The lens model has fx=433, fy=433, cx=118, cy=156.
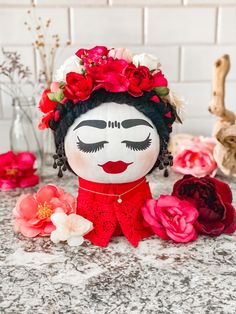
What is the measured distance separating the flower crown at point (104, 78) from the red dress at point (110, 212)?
5.2 inches

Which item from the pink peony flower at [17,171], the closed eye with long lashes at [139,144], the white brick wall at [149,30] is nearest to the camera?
the closed eye with long lashes at [139,144]

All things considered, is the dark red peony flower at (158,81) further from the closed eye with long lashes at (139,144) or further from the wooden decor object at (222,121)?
the wooden decor object at (222,121)

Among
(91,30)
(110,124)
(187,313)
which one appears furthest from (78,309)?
(91,30)

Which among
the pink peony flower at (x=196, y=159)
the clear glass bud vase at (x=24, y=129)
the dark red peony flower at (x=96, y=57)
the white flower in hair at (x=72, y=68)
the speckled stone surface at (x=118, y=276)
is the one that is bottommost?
the speckled stone surface at (x=118, y=276)

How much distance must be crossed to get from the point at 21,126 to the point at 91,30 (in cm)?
28

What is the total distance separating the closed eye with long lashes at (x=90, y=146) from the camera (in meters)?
0.61

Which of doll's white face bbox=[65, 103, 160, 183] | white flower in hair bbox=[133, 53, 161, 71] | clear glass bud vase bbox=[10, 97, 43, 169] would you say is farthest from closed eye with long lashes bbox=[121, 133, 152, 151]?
clear glass bud vase bbox=[10, 97, 43, 169]

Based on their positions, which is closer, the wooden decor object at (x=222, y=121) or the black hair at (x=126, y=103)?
the black hair at (x=126, y=103)

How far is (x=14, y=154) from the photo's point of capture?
950mm

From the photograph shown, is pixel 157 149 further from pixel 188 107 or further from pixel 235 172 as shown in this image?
pixel 188 107

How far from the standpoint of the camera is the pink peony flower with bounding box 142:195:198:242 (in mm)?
663

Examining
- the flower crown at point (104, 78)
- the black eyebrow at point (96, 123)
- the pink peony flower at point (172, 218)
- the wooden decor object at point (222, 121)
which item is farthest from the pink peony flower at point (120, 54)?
the wooden decor object at point (222, 121)

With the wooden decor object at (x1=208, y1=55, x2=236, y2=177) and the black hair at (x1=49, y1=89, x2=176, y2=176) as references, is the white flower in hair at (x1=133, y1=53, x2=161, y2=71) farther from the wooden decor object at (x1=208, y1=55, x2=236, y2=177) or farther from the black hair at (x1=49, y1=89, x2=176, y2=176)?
the wooden decor object at (x1=208, y1=55, x2=236, y2=177)

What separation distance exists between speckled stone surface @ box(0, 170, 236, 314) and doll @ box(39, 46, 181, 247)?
5 centimetres
